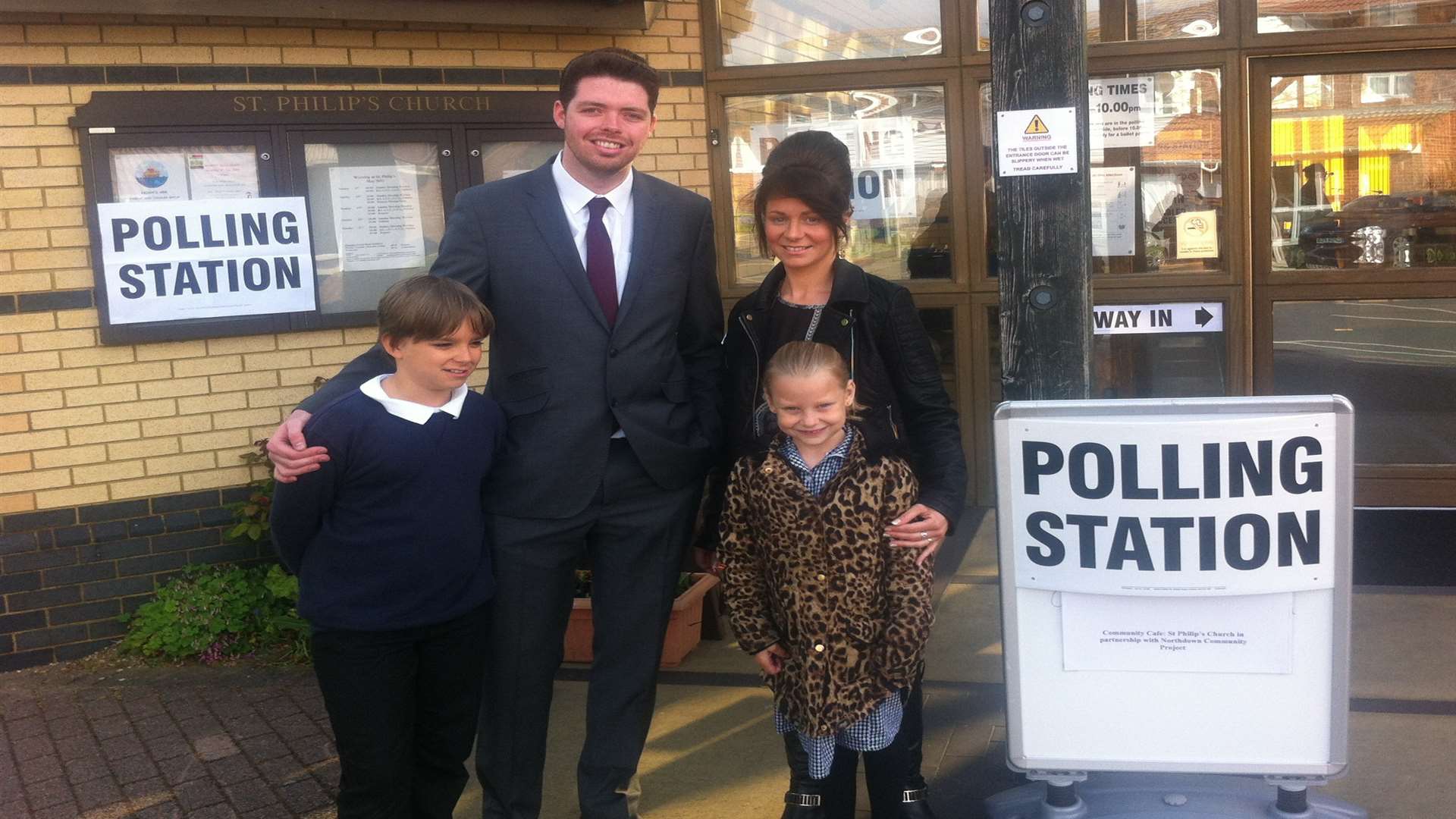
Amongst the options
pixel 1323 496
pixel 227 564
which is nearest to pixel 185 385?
pixel 227 564

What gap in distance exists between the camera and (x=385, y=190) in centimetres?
551

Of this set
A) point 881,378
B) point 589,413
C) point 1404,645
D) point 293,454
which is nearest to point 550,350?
point 589,413

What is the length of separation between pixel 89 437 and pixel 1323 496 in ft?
14.3

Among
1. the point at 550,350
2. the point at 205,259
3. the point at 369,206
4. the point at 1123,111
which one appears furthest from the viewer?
the point at 1123,111

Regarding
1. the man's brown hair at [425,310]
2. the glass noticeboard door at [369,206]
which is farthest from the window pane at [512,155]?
the man's brown hair at [425,310]

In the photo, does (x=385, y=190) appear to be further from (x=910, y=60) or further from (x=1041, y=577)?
(x=1041, y=577)

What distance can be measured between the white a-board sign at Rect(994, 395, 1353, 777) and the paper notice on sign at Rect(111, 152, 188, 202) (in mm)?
3602

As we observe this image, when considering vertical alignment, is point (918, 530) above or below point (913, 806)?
above

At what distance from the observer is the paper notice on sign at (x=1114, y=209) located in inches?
230

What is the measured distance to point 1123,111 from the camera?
5801mm

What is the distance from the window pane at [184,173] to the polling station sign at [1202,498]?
3.63 metres

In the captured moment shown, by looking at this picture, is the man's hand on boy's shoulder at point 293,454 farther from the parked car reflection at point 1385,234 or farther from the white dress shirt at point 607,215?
the parked car reflection at point 1385,234

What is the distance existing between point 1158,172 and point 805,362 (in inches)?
137

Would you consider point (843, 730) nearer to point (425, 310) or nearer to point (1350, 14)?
point (425, 310)
